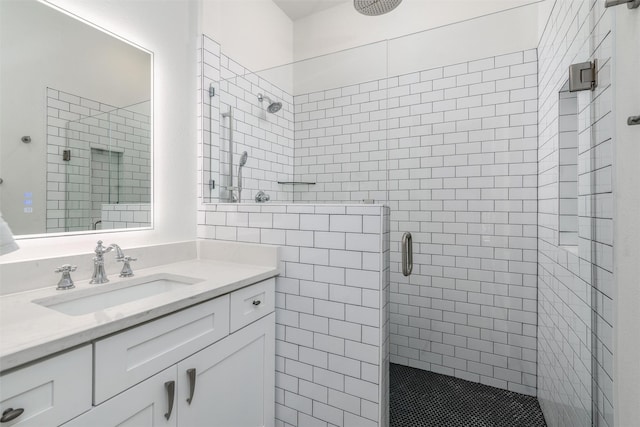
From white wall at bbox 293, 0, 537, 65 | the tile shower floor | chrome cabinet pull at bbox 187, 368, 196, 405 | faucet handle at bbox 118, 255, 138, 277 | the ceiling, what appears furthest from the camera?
the ceiling

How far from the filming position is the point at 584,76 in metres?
1.06

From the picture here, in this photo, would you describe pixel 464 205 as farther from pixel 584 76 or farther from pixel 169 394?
pixel 169 394

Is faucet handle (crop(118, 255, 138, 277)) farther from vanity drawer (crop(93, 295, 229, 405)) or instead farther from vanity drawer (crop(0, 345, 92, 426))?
vanity drawer (crop(0, 345, 92, 426))

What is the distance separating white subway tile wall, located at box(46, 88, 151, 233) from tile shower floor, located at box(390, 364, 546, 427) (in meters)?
1.98

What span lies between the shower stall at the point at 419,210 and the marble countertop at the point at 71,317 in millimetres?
435

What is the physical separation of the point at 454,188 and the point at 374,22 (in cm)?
157

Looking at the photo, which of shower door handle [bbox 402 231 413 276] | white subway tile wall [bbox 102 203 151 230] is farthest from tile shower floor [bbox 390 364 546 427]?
white subway tile wall [bbox 102 203 151 230]

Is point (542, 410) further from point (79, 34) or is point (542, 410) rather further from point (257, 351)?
point (79, 34)

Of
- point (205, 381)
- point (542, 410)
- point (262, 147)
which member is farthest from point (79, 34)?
point (542, 410)

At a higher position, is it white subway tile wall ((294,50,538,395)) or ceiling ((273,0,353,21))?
ceiling ((273,0,353,21))

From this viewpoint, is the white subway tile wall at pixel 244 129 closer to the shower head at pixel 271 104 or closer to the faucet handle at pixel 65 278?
the shower head at pixel 271 104

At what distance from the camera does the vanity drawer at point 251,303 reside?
1316 mm

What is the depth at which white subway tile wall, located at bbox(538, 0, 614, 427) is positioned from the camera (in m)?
0.95

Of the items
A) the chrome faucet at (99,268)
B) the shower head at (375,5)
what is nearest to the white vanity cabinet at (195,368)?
the chrome faucet at (99,268)
